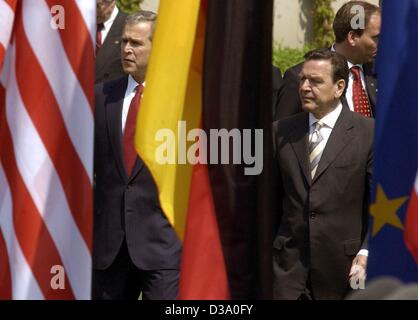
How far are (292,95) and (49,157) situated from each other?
284cm

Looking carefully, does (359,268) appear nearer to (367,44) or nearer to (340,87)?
(340,87)

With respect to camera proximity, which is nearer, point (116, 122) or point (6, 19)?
point (6, 19)

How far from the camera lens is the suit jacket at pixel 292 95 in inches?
341

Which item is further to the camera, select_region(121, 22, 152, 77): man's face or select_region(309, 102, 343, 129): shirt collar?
select_region(121, 22, 152, 77): man's face

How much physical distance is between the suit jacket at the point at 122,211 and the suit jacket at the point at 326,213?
25.8 inches

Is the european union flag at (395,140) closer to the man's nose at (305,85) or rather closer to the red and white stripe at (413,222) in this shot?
the red and white stripe at (413,222)

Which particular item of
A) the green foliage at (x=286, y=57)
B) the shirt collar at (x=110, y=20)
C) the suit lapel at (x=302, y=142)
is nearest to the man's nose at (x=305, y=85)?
the suit lapel at (x=302, y=142)

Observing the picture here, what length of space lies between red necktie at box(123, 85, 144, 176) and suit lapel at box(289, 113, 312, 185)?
0.89m

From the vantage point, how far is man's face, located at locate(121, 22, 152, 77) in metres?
7.96

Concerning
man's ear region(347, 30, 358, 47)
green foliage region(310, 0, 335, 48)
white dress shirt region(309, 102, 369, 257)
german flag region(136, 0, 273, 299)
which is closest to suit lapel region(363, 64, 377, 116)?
man's ear region(347, 30, 358, 47)

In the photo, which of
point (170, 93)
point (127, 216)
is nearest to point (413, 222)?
point (170, 93)

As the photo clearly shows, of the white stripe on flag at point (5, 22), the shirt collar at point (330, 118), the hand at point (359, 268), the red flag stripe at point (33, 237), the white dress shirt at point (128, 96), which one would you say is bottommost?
the hand at point (359, 268)

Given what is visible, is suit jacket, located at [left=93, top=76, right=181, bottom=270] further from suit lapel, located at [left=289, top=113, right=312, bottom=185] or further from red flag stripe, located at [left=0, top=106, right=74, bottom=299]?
red flag stripe, located at [left=0, top=106, right=74, bottom=299]

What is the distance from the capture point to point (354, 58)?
8.88 meters
